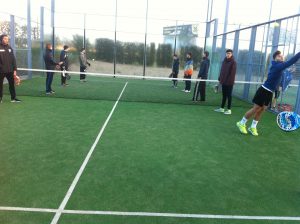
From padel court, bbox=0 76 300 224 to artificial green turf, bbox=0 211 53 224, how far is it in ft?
0.03

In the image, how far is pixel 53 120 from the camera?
8.23 meters

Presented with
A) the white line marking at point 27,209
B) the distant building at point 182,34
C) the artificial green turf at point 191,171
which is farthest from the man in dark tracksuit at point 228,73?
the distant building at point 182,34

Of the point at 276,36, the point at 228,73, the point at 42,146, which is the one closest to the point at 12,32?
the point at 228,73

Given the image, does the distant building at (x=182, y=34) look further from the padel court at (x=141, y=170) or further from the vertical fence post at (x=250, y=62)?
the padel court at (x=141, y=170)

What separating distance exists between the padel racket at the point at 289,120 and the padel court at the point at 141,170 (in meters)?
0.63

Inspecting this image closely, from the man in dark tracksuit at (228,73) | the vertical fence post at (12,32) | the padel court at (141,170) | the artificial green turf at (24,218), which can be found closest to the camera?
the artificial green turf at (24,218)

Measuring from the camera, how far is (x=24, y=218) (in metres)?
3.54

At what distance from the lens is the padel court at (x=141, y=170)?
3826mm

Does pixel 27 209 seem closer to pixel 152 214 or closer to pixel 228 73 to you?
pixel 152 214

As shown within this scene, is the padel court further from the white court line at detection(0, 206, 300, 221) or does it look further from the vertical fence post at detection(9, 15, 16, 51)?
the vertical fence post at detection(9, 15, 16, 51)

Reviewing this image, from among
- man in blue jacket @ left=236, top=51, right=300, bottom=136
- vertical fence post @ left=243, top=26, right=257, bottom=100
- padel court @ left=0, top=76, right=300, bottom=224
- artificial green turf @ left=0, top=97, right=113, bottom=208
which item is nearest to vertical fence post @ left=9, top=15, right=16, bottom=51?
artificial green turf @ left=0, top=97, right=113, bottom=208

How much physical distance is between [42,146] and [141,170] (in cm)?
217

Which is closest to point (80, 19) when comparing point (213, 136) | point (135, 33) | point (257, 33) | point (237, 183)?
point (135, 33)

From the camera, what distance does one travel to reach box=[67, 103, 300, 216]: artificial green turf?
13.4 ft
